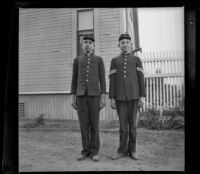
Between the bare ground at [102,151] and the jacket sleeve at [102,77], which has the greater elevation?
the jacket sleeve at [102,77]

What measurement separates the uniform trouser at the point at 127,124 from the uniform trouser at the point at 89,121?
10.4 inches

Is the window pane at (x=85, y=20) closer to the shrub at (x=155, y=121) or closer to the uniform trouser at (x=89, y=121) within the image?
the uniform trouser at (x=89, y=121)

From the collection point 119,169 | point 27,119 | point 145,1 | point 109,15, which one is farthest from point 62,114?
point 145,1

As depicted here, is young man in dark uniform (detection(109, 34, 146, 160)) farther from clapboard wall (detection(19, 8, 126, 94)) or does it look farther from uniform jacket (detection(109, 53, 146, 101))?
clapboard wall (detection(19, 8, 126, 94))

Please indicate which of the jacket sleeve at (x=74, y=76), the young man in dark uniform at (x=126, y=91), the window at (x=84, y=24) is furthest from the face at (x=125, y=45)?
the jacket sleeve at (x=74, y=76)

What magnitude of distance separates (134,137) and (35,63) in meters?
1.46

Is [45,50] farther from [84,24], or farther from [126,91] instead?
[126,91]

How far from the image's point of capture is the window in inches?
127

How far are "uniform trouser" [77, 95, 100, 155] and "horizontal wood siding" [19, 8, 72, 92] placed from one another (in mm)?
286

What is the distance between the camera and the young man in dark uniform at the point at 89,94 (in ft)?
10.3

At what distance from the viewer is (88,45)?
3182 mm
